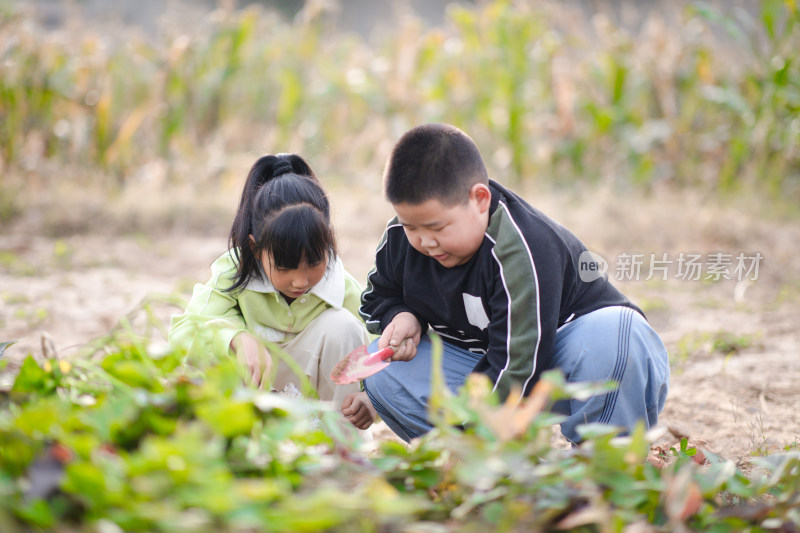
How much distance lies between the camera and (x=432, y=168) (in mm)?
1594

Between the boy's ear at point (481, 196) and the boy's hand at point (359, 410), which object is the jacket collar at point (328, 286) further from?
the boy's ear at point (481, 196)

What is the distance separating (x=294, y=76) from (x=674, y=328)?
3416 millimetres

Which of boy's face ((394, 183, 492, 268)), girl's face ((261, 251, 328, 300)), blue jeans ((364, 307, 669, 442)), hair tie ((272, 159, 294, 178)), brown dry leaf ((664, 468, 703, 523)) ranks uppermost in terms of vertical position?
hair tie ((272, 159, 294, 178))

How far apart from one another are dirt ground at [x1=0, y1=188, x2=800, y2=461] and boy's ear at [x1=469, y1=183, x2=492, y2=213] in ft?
2.55

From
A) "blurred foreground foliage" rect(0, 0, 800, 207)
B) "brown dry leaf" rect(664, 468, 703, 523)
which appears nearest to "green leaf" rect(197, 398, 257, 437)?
"brown dry leaf" rect(664, 468, 703, 523)

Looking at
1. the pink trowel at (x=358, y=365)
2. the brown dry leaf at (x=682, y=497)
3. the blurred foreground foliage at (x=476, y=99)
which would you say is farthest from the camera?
the blurred foreground foliage at (x=476, y=99)

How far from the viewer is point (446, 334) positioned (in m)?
1.96

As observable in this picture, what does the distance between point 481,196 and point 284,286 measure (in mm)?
577

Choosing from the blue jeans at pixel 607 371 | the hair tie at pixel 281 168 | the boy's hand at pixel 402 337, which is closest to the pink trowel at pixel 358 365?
the boy's hand at pixel 402 337

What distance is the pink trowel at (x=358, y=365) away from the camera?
1.71 meters

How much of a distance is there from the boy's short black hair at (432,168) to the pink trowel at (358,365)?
1.30ft

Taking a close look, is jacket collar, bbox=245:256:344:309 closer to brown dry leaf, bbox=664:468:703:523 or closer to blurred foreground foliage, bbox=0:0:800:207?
brown dry leaf, bbox=664:468:703:523

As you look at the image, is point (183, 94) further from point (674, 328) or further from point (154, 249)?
point (674, 328)

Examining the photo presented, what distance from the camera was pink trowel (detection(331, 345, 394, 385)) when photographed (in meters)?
1.71
